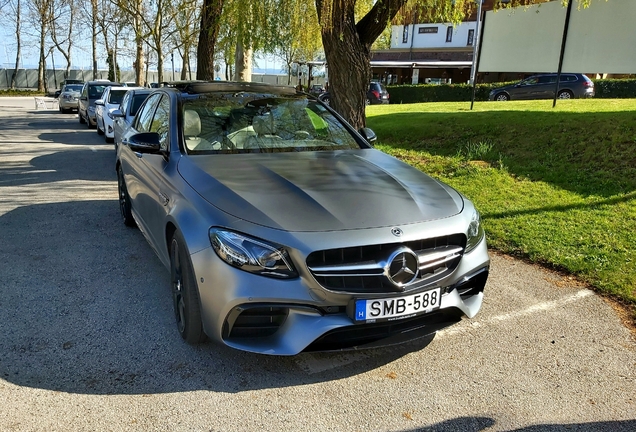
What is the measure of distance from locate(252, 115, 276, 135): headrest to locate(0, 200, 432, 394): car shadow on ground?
1.51m

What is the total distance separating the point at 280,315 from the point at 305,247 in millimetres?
415

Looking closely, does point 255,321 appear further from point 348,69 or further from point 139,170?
point 348,69

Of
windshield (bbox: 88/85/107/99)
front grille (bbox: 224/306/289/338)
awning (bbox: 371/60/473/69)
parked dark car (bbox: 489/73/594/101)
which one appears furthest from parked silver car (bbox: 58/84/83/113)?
awning (bbox: 371/60/473/69)

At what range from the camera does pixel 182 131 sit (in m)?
4.33

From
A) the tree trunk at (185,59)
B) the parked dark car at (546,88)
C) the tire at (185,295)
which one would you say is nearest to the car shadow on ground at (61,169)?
the tire at (185,295)

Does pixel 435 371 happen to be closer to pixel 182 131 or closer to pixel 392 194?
pixel 392 194

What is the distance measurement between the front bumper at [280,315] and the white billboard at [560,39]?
10.7 m

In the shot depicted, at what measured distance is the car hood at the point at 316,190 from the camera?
314 cm

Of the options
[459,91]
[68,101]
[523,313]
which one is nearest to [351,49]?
[523,313]

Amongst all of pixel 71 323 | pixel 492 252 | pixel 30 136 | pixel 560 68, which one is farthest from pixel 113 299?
pixel 30 136

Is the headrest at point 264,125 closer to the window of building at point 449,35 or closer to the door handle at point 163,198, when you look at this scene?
the door handle at point 163,198

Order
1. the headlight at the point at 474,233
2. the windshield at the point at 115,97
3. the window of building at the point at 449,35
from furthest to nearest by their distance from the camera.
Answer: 1. the window of building at the point at 449,35
2. the windshield at the point at 115,97
3. the headlight at the point at 474,233

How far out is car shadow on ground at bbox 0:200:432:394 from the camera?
322 centimetres

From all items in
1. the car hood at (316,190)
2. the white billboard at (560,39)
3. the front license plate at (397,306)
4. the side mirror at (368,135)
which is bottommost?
the front license plate at (397,306)
